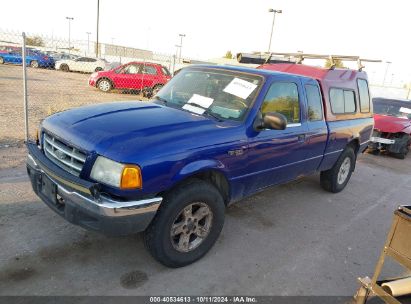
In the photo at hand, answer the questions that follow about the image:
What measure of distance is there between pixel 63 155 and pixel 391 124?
8768 mm

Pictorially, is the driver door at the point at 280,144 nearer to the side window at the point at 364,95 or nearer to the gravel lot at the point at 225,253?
the gravel lot at the point at 225,253

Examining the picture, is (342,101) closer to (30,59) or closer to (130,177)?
(130,177)

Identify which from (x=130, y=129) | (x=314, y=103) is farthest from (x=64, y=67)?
(x=130, y=129)

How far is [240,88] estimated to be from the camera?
3.73m

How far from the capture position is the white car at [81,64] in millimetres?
27478

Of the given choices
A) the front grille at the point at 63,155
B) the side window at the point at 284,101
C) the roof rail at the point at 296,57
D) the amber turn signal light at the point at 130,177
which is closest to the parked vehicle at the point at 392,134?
the roof rail at the point at 296,57

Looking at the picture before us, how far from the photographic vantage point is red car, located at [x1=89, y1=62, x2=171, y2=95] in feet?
50.1

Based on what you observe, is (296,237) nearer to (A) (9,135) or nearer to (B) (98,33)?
Result: (A) (9,135)

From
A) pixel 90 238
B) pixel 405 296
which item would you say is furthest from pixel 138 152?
pixel 405 296

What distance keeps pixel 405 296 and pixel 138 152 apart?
90.7 inches

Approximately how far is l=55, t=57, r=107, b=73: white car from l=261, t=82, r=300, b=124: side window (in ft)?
84.1

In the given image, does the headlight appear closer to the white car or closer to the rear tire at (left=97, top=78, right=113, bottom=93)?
the rear tire at (left=97, top=78, right=113, bottom=93)

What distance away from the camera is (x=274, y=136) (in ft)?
12.3

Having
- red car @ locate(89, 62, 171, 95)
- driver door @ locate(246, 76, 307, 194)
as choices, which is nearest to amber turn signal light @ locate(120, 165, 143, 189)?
driver door @ locate(246, 76, 307, 194)
